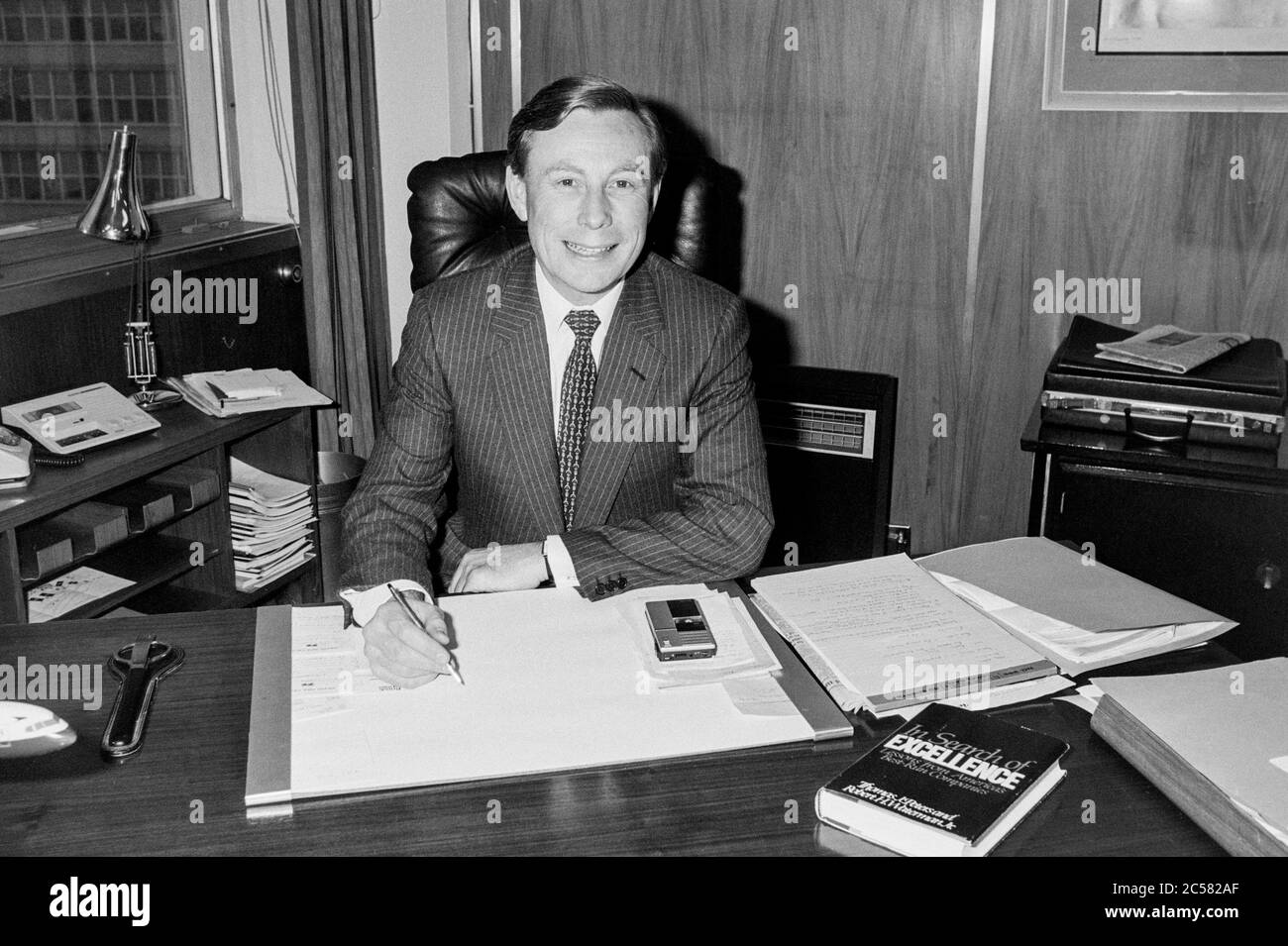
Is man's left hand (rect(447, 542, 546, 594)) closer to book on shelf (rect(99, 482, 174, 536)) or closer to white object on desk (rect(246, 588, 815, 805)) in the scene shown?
white object on desk (rect(246, 588, 815, 805))

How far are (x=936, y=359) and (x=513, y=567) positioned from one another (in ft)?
6.06

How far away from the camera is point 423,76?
3.32 m

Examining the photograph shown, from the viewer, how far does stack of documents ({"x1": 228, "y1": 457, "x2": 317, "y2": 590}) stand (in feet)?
8.47

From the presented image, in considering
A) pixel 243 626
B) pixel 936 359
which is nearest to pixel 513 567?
pixel 243 626

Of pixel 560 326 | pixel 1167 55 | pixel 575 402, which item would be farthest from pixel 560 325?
pixel 1167 55

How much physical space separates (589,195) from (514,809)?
949 mm

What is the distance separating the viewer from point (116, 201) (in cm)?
238

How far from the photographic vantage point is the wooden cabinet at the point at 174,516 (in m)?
1.96

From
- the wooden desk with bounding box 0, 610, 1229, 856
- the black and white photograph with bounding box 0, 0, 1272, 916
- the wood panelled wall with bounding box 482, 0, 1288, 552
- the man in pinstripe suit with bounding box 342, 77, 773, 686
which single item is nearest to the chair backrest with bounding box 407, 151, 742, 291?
the black and white photograph with bounding box 0, 0, 1272, 916

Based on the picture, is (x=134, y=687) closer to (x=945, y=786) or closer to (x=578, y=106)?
(x=945, y=786)

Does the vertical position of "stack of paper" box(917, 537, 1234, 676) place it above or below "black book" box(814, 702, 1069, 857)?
above

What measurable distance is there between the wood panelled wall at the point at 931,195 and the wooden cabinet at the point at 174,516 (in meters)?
1.14

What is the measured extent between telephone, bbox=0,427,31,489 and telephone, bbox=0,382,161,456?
12cm
